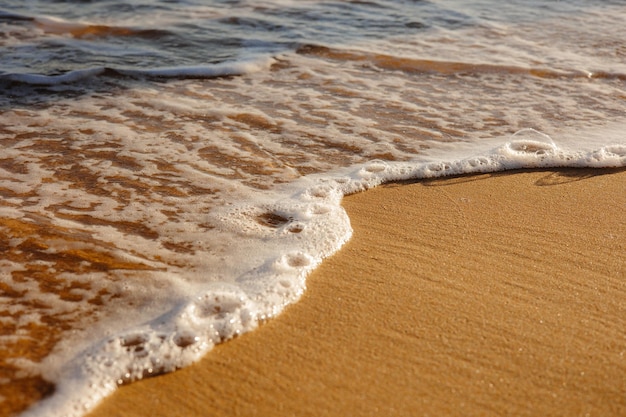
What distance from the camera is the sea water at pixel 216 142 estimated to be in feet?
6.38

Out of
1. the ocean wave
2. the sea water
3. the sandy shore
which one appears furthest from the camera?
the ocean wave

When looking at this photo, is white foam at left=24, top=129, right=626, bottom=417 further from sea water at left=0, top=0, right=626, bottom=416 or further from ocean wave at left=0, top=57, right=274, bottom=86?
ocean wave at left=0, top=57, right=274, bottom=86

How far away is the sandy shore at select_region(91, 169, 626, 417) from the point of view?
165 cm

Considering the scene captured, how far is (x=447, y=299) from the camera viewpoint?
2.04 metres

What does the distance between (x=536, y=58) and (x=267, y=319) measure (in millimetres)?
3712

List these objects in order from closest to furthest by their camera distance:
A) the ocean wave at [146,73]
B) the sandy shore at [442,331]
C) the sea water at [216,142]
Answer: the sandy shore at [442,331] < the sea water at [216,142] < the ocean wave at [146,73]

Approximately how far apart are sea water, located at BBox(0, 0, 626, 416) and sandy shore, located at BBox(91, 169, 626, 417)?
0.38ft

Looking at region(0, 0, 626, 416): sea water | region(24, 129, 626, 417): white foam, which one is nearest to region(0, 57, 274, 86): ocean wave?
region(0, 0, 626, 416): sea water

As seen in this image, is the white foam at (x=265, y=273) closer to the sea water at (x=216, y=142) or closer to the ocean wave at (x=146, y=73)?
the sea water at (x=216, y=142)

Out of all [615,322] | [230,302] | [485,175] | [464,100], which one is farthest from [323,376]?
[464,100]

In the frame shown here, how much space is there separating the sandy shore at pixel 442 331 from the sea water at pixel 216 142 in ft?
0.38

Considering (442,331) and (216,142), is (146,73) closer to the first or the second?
(216,142)

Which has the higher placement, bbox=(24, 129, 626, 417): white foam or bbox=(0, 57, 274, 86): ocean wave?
bbox=(0, 57, 274, 86): ocean wave

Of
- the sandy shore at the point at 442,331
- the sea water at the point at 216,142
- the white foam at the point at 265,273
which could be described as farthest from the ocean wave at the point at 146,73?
the sandy shore at the point at 442,331
